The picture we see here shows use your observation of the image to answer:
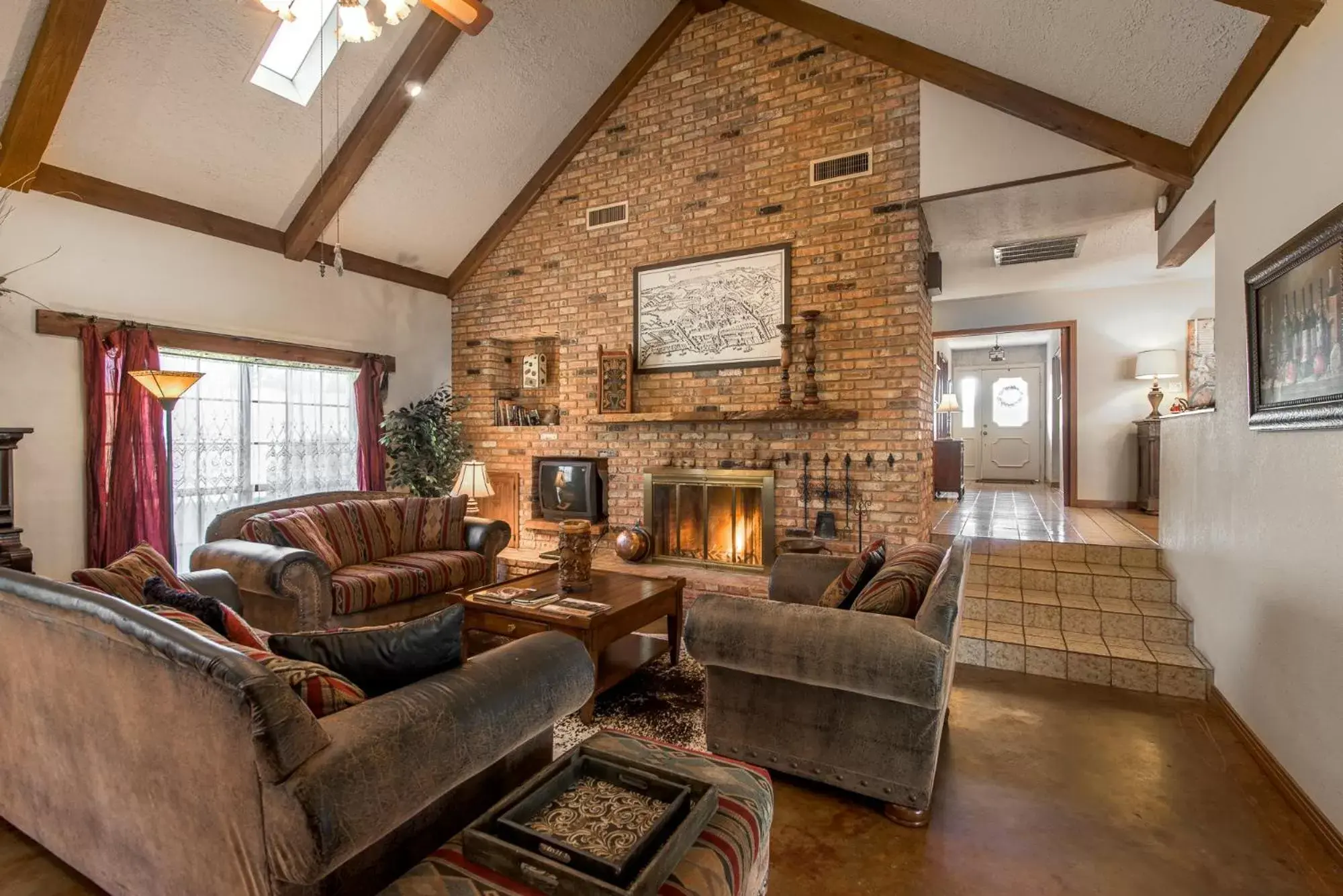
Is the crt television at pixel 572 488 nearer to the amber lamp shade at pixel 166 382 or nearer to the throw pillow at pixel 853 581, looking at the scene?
the amber lamp shade at pixel 166 382

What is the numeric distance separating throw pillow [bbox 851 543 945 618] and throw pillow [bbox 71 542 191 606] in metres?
2.20

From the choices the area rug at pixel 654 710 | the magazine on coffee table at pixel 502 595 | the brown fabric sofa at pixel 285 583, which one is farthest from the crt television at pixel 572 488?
the area rug at pixel 654 710

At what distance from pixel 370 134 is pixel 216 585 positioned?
316 cm

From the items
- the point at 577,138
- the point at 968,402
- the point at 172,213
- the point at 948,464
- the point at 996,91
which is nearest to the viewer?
the point at 996,91

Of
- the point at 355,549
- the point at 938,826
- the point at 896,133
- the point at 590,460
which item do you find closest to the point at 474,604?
the point at 355,549

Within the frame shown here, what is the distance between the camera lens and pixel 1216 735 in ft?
8.53

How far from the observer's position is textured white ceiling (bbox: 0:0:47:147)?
2965 mm

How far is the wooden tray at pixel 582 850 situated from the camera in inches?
42.3

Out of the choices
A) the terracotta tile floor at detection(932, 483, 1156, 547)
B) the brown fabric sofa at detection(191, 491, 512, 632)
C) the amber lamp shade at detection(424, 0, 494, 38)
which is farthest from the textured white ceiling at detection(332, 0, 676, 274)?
the terracotta tile floor at detection(932, 483, 1156, 547)

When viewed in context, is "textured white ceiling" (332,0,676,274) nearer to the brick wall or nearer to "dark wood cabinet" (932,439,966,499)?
the brick wall

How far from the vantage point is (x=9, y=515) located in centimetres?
305

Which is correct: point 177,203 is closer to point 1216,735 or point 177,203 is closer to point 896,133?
point 896,133

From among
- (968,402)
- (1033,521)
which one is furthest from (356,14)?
(968,402)

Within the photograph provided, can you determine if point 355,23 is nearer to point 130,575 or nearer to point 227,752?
point 130,575
